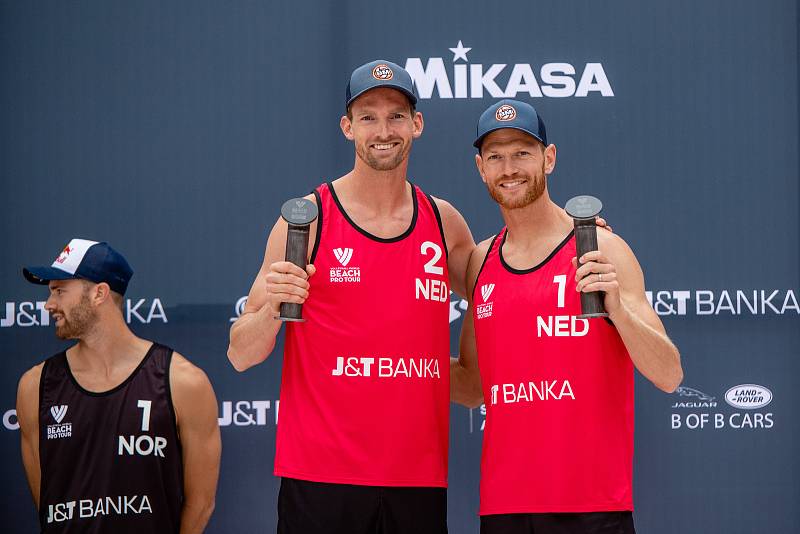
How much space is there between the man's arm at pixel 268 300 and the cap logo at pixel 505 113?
0.59m

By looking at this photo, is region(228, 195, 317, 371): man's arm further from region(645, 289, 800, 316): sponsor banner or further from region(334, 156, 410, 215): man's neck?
region(645, 289, 800, 316): sponsor banner

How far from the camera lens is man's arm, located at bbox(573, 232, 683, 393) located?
2.21 metres

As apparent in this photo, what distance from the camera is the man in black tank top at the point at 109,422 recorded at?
122 inches

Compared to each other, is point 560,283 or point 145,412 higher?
point 560,283

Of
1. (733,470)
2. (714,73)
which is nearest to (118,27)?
(714,73)

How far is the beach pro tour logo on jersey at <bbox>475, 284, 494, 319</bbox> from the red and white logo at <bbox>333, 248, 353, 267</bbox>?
40 centimetres

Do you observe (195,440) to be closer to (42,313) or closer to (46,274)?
(46,274)

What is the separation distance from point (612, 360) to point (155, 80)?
230 centimetres

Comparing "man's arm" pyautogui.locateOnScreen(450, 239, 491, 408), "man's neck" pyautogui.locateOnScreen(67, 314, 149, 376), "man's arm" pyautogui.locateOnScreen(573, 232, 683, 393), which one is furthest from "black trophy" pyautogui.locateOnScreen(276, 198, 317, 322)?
"man's neck" pyautogui.locateOnScreen(67, 314, 149, 376)

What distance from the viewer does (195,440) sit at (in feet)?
10.7

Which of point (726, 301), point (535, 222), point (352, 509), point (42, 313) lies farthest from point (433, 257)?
point (42, 313)

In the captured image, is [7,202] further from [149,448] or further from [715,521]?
[715,521]

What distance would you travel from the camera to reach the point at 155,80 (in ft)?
12.4

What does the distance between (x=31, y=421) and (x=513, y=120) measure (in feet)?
6.66
